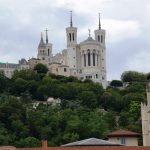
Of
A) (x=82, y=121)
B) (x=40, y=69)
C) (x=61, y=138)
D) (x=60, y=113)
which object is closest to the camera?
(x=61, y=138)

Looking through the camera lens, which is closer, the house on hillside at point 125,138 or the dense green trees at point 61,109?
the house on hillside at point 125,138

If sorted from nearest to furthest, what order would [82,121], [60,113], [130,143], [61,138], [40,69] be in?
[130,143] → [61,138] → [82,121] → [60,113] → [40,69]

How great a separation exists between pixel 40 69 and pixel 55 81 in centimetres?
2101

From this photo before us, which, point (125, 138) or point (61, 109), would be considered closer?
point (125, 138)

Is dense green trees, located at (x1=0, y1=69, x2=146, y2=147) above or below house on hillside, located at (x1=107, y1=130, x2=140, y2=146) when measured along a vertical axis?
above

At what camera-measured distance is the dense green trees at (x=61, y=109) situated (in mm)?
105312

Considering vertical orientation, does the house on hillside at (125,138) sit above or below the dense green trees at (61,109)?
below

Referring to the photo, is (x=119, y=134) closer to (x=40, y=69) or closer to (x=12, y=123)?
(x=12, y=123)

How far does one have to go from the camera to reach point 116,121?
404 feet

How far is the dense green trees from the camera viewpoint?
105 meters

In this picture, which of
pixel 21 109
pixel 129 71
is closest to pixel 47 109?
pixel 21 109

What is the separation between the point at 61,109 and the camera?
13262 centimetres

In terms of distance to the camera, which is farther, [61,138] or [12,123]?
[12,123]

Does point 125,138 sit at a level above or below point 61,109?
below
